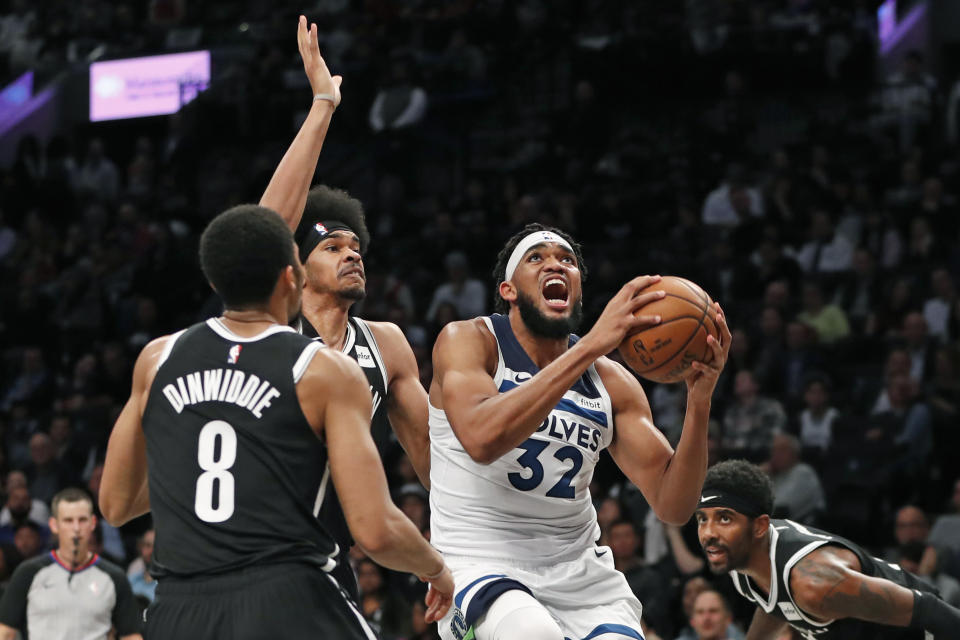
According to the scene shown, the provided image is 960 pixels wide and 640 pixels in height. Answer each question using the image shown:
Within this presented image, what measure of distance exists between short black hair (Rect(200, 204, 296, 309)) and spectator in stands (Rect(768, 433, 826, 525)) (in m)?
6.62

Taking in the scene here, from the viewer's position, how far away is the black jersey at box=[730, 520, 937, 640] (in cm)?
544

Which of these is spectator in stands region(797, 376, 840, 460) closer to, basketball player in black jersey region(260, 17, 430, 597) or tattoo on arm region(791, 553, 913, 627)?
tattoo on arm region(791, 553, 913, 627)

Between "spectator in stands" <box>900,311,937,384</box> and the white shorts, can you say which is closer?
the white shorts

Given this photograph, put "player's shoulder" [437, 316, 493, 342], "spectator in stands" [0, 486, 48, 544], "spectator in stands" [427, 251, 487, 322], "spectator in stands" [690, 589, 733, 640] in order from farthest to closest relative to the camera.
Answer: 1. "spectator in stands" [427, 251, 487, 322]
2. "spectator in stands" [0, 486, 48, 544]
3. "spectator in stands" [690, 589, 733, 640]
4. "player's shoulder" [437, 316, 493, 342]

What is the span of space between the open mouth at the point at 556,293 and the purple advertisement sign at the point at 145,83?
15.1m

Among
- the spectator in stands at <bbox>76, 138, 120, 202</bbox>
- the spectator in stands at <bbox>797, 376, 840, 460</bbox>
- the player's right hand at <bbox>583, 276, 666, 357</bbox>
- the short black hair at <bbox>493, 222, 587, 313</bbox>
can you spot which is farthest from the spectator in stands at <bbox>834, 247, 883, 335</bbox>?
the spectator in stands at <bbox>76, 138, 120, 202</bbox>

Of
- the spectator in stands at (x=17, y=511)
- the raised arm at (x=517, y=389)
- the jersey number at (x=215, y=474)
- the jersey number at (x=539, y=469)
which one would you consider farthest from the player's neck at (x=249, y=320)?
the spectator in stands at (x=17, y=511)

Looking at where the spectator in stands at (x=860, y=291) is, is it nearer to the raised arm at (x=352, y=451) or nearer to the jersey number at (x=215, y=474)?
the raised arm at (x=352, y=451)

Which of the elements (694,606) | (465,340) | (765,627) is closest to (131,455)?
(465,340)

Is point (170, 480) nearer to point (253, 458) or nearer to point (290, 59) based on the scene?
point (253, 458)

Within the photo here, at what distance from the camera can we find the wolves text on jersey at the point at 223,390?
3434mm

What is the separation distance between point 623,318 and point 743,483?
1.45m

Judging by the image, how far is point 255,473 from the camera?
3.43 metres

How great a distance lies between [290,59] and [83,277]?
440cm
